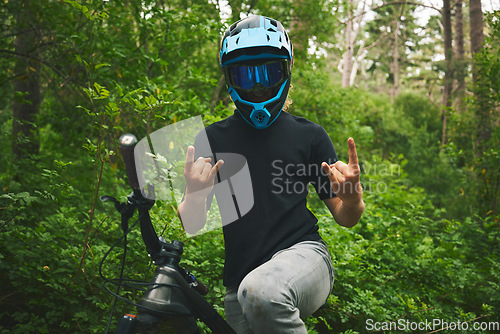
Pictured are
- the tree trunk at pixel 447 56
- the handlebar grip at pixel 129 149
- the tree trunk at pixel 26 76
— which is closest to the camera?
the handlebar grip at pixel 129 149

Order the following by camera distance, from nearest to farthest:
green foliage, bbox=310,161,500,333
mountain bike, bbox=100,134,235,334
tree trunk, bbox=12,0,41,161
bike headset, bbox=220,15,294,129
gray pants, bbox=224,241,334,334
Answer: mountain bike, bbox=100,134,235,334 < gray pants, bbox=224,241,334,334 < bike headset, bbox=220,15,294,129 < green foliage, bbox=310,161,500,333 < tree trunk, bbox=12,0,41,161

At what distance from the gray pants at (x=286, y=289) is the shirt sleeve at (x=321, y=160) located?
369 millimetres

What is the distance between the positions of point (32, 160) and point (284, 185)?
4.00m

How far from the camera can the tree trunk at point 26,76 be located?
5.34 metres

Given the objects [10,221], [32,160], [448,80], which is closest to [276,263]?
[10,221]

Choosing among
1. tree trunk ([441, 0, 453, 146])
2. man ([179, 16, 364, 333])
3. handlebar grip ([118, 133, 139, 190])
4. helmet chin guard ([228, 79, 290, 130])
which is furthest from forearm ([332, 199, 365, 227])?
tree trunk ([441, 0, 453, 146])

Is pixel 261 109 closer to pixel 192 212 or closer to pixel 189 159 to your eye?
pixel 189 159

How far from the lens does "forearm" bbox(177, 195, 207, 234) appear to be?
2.17 meters

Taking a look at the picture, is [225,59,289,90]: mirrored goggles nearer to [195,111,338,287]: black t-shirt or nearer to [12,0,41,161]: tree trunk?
[195,111,338,287]: black t-shirt

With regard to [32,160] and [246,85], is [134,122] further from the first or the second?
[246,85]

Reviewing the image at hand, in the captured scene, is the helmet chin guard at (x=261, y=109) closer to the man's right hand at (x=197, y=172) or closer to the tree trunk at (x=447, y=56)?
the man's right hand at (x=197, y=172)

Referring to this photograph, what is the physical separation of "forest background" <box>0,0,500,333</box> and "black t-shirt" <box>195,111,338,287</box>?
39.9 inches

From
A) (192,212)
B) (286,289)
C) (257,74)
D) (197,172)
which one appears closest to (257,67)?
(257,74)

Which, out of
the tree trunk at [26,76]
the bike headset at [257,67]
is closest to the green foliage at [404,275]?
the bike headset at [257,67]
